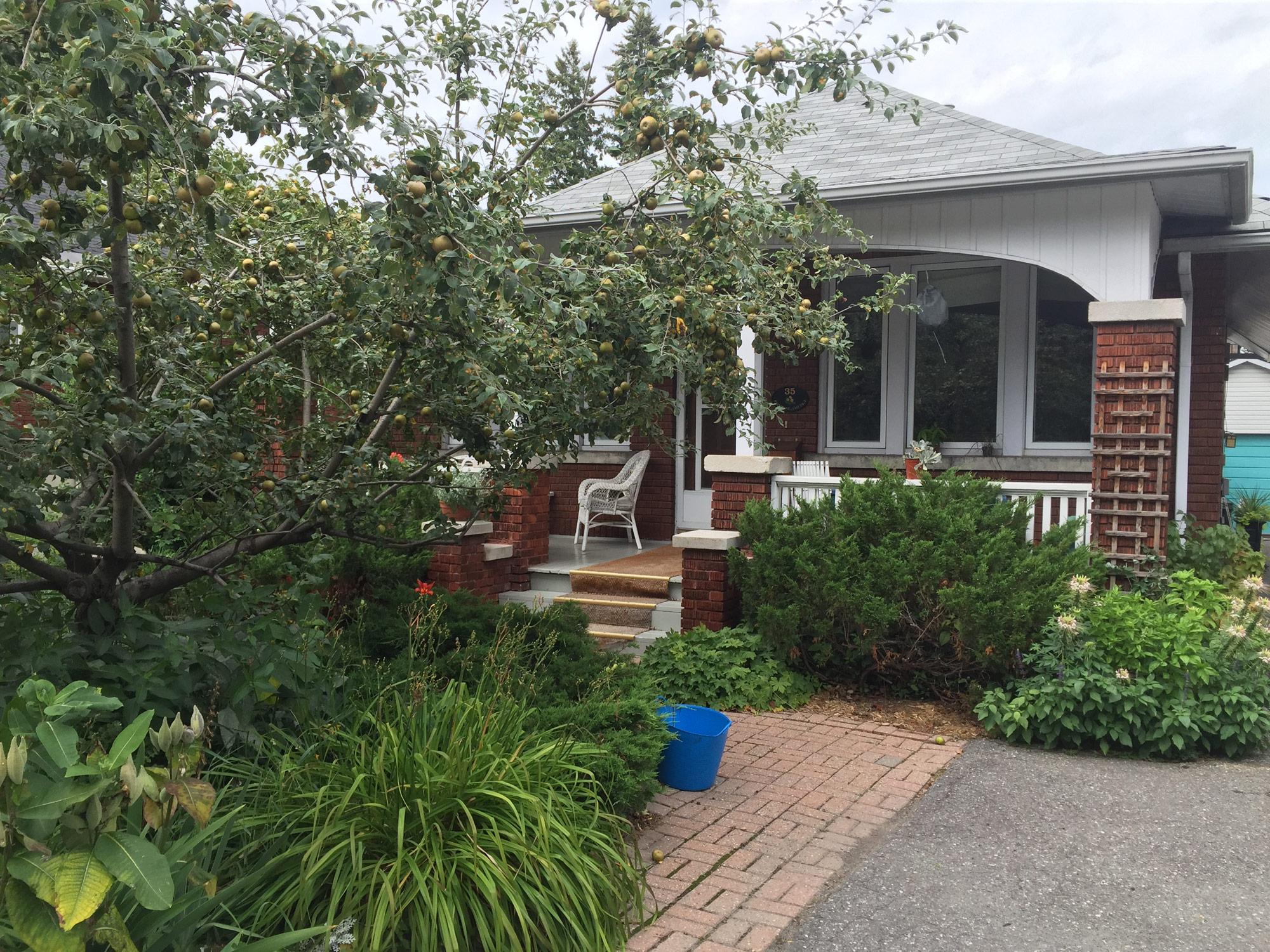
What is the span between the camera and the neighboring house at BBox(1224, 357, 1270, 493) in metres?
26.7

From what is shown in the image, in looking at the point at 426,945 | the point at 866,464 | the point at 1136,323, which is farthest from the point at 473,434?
the point at 866,464

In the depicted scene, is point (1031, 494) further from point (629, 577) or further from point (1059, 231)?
point (629, 577)

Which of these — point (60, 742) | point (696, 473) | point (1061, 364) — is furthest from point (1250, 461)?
point (60, 742)

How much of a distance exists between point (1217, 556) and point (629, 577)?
456 centimetres

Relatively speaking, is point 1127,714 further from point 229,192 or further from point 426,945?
point 229,192

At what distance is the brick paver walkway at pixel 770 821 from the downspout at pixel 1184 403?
5.10m

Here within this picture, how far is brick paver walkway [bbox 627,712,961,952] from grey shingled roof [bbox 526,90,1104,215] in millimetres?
3527

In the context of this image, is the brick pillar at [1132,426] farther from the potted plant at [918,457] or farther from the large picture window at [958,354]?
the large picture window at [958,354]

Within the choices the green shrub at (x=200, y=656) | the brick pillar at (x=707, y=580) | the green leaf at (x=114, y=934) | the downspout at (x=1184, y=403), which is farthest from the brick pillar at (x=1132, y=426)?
the green leaf at (x=114, y=934)

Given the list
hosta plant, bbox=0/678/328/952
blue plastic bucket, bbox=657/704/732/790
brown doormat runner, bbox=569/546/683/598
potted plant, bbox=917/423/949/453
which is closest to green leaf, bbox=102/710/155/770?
hosta plant, bbox=0/678/328/952

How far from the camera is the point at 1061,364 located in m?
8.63

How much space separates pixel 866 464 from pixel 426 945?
7.28 m

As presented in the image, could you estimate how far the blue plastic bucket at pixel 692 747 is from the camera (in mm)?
4555

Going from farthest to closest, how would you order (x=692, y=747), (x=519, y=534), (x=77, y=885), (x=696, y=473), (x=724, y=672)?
1. (x=696, y=473)
2. (x=519, y=534)
3. (x=724, y=672)
4. (x=692, y=747)
5. (x=77, y=885)
